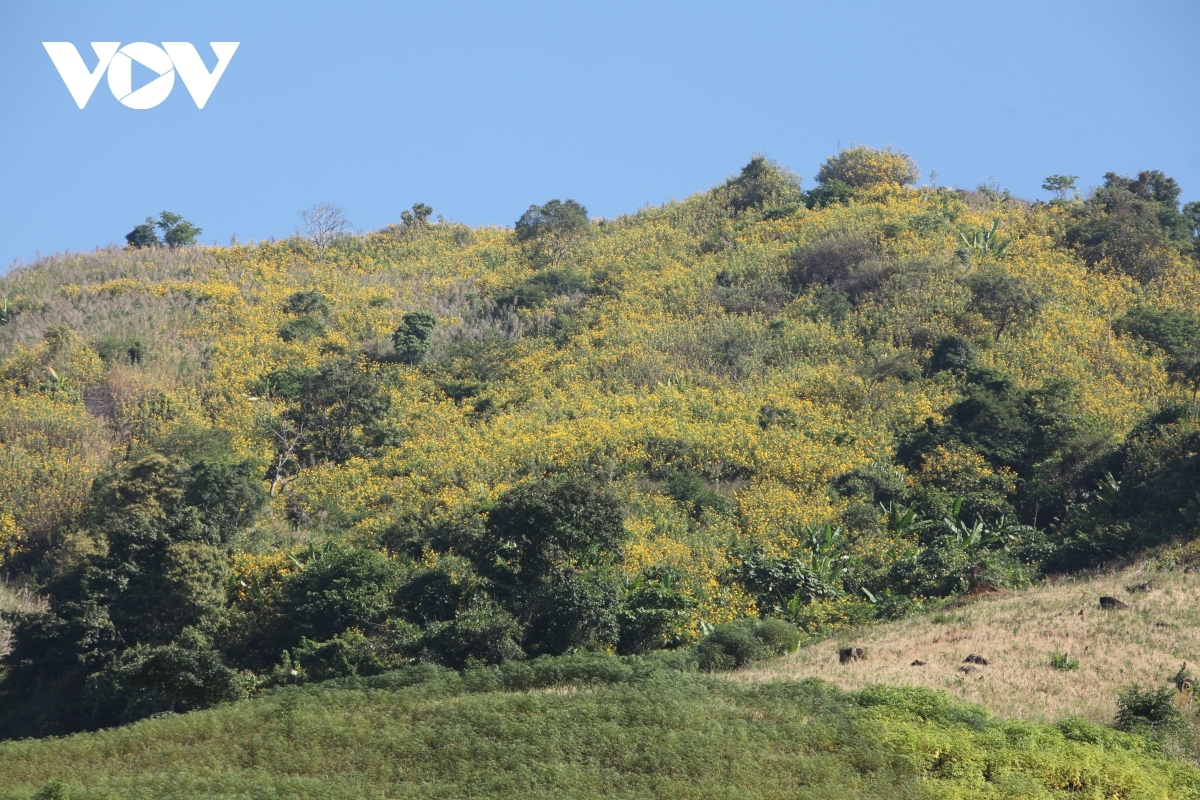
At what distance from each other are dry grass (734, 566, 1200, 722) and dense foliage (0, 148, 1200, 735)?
89.7 inches

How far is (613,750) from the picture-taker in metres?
23.9

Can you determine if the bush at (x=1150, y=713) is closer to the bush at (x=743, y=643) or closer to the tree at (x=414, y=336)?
the bush at (x=743, y=643)

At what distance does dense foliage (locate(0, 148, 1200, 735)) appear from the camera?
32750 millimetres

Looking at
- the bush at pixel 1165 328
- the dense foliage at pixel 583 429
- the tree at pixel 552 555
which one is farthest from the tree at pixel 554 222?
the tree at pixel 552 555

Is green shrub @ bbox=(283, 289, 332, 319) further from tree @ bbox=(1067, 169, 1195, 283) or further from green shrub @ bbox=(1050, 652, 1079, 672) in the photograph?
green shrub @ bbox=(1050, 652, 1079, 672)

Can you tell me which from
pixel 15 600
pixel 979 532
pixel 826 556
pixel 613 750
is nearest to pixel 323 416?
pixel 15 600

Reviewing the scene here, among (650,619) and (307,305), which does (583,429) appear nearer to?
(650,619)

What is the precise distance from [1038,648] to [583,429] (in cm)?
2055

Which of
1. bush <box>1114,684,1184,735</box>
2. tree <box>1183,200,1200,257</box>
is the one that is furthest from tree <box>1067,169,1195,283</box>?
bush <box>1114,684,1184,735</box>

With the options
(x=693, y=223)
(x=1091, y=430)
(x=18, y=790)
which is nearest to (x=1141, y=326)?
(x=1091, y=430)

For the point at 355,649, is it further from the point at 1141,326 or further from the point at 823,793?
the point at 1141,326

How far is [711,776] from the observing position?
74.4ft

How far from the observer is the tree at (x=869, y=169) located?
7256 cm

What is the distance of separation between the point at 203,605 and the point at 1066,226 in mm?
45544
